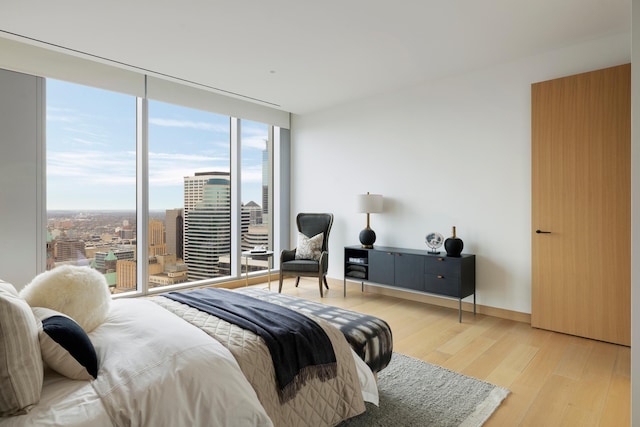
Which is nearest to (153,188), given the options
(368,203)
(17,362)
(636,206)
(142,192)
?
(142,192)

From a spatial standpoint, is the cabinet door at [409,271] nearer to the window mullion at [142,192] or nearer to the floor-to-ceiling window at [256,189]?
the floor-to-ceiling window at [256,189]

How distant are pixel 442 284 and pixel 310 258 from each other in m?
1.82

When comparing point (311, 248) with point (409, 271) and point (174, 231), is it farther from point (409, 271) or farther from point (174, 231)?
point (174, 231)

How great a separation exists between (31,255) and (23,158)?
97 cm

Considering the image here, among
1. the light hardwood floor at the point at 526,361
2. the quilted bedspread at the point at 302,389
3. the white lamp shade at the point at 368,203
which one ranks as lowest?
the light hardwood floor at the point at 526,361

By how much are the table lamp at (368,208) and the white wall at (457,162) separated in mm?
224

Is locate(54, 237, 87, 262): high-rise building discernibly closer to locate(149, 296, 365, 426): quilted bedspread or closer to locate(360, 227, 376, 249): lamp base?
locate(149, 296, 365, 426): quilted bedspread

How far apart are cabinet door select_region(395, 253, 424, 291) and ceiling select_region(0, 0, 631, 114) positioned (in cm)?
210

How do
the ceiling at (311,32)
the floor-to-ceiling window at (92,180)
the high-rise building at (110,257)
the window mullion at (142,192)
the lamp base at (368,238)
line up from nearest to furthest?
the ceiling at (311,32) → the floor-to-ceiling window at (92,180) → the high-rise building at (110,257) → the window mullion at (142,192) → the lamp base at (368,238)

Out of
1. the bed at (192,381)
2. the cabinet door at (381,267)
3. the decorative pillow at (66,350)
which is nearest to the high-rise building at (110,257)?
the bed at (192,381)

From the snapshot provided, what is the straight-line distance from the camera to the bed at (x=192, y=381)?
4.09ft

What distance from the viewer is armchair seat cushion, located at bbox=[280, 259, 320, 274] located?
4777 millimetres

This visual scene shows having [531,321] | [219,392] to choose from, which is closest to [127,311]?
[219,392]

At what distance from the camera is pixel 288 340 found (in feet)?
5.81
